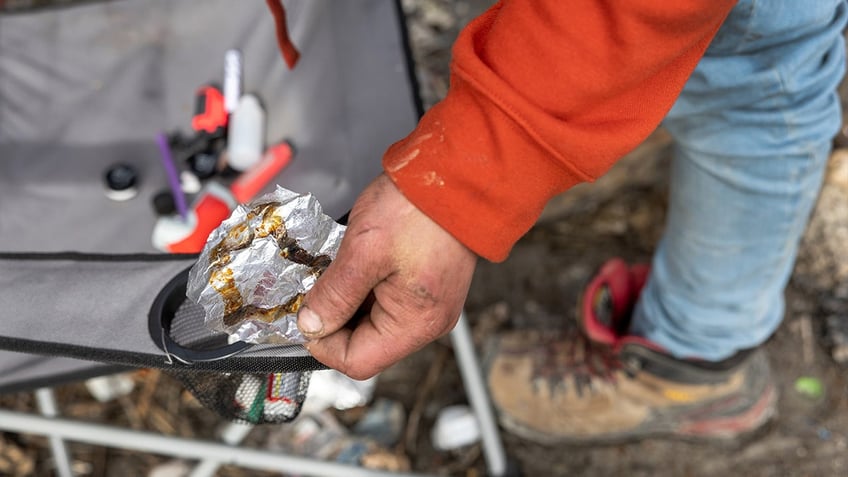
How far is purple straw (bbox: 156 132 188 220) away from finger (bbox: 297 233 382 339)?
1.88 ft

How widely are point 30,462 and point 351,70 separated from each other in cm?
101

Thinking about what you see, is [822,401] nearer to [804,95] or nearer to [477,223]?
[804,95]

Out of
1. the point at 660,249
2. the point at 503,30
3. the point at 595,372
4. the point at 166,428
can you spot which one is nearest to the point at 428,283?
the point at 503,30

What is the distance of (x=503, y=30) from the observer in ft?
1.95

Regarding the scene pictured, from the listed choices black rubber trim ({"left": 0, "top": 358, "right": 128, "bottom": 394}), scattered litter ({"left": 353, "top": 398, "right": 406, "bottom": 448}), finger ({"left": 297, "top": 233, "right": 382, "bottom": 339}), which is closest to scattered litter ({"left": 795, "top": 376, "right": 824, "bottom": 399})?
scattered litter ({"left": 353, "top": 398, "right": 406, "bottom": 448})

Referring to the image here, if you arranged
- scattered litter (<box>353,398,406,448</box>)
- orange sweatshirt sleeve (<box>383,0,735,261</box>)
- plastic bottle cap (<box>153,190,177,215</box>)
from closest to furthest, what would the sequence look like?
orange sweatshirt sleeve (<box>383,0,735,261</box>), plastic bottle cap (<box>153,190,177,215</box>), scattered litter (<box>353,398,406,448</box>)

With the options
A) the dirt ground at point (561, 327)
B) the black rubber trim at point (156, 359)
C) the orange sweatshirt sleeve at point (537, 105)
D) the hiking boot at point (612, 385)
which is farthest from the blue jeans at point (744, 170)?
the black rubber trim at point (156, 359)

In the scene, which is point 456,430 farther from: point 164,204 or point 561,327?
point 164,204

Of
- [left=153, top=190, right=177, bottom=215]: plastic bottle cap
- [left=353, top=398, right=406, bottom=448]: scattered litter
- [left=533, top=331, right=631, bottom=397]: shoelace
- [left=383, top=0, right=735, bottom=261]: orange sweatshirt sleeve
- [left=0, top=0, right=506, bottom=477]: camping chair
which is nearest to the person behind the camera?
[left=383, top=0, right=735, bottom=261]: orange sweatshirt sleeve

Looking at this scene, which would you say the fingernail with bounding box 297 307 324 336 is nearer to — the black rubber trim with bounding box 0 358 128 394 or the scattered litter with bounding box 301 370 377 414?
the black rubber trim with bounding box 0 358 128 394

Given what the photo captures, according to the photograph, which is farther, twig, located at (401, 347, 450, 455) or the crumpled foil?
twig, located at (401, 347, 450, 455)

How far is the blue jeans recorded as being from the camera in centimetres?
83

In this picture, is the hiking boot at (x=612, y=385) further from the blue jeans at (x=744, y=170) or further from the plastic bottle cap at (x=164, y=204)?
the plastic bottle cap at (x=164, y=204)

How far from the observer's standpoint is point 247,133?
1169mm
